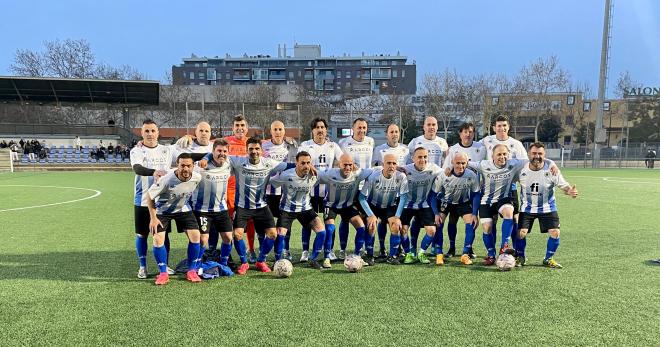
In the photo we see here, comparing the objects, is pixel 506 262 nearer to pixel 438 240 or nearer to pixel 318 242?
pixel 438 240

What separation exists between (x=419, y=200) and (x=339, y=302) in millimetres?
2467

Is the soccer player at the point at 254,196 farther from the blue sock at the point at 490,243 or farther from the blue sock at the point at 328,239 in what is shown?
the blue sock at the point at 490,243

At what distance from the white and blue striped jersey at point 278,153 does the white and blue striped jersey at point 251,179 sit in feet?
1.53

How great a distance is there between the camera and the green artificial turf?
12.0 ft

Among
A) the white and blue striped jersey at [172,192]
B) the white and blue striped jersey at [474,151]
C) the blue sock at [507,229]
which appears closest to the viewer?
the white and blue striped jersey at [172,192]

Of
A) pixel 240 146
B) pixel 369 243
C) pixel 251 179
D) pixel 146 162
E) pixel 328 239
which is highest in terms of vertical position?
pixel 240 146

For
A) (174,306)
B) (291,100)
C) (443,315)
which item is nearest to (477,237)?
(443,315)

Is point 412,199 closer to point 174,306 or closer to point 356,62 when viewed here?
point 174,306

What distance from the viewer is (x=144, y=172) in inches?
211

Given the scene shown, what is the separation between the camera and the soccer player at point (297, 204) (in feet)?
19.5

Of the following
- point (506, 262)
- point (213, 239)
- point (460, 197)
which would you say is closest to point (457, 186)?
point (460, 197)

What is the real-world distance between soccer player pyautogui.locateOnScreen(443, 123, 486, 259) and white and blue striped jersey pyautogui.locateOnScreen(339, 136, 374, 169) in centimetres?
126

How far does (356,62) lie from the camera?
10694 centimetres

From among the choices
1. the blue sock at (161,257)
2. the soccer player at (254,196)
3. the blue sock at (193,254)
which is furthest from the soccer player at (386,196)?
the blue sock at (161,257)
